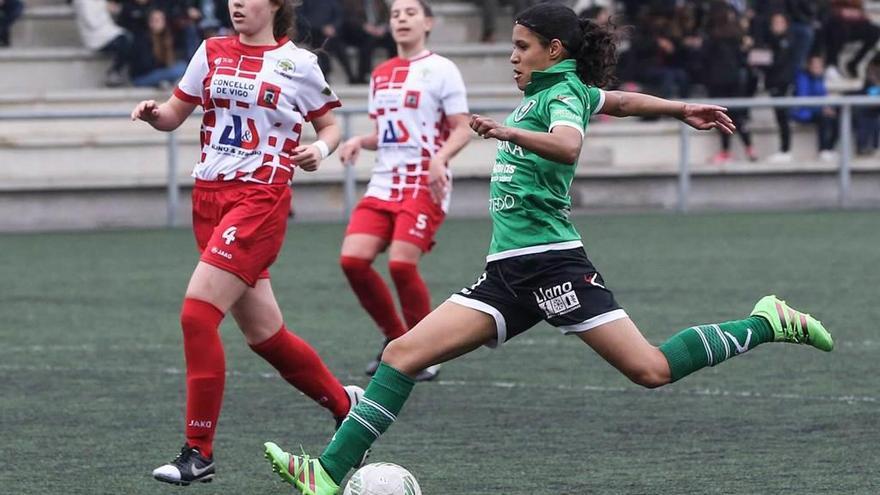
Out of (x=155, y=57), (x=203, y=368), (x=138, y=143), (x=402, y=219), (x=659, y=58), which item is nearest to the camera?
(x=203, y=368)

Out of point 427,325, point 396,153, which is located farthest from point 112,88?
point 427,325

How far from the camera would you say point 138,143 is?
62.4ft

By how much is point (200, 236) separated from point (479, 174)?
1270 cm

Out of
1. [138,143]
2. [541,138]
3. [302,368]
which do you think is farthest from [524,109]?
[138,143]

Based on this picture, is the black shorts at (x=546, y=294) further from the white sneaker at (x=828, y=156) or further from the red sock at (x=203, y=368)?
the white sneaker at (x=828, y=156)

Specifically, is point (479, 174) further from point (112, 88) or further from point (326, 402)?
Answer: point (326, 402)

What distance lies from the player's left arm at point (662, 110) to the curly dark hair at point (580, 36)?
0.24 ft

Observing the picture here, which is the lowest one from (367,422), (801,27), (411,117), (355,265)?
(801,27)

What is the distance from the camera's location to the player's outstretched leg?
577 centimetres

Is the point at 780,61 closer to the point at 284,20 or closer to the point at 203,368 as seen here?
the point at 284,20

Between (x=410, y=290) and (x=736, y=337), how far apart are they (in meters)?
3.26

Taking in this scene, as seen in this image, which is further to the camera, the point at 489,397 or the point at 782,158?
the point at 782,158

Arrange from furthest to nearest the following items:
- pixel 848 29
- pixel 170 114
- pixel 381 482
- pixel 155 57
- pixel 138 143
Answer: pixel 848 29, pixel 155 57, pixel 138 143, pixel 170 114, pixel 381 482

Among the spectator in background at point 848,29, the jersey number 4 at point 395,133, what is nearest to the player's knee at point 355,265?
the jersey number 4 at point 395,133
